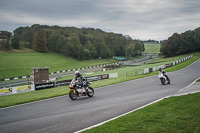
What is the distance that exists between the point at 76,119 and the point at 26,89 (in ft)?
55.4

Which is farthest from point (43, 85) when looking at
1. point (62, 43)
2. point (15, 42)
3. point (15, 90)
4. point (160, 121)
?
point (62, 43)

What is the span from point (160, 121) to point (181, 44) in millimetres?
103494

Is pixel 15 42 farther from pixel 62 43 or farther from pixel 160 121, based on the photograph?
pixel 160 121

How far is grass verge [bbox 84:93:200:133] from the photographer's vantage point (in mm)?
6590

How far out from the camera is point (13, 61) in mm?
64250

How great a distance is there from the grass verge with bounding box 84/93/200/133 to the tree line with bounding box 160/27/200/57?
9867 centimetres

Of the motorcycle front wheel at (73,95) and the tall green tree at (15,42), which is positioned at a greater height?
the tall green tree at (15,42)

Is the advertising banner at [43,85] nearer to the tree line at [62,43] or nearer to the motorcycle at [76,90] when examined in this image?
the motorcycle at [76,90]

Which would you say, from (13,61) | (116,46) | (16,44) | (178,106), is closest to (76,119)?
(178,106)

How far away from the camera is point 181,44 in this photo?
100375 mm

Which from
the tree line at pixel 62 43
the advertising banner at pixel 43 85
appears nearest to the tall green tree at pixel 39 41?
the tree line at pixel 62 43

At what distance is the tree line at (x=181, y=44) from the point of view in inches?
3952

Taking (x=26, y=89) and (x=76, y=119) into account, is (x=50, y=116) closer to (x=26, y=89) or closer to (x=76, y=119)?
(x=76, y=119)

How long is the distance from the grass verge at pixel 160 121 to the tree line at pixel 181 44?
3885 inches
